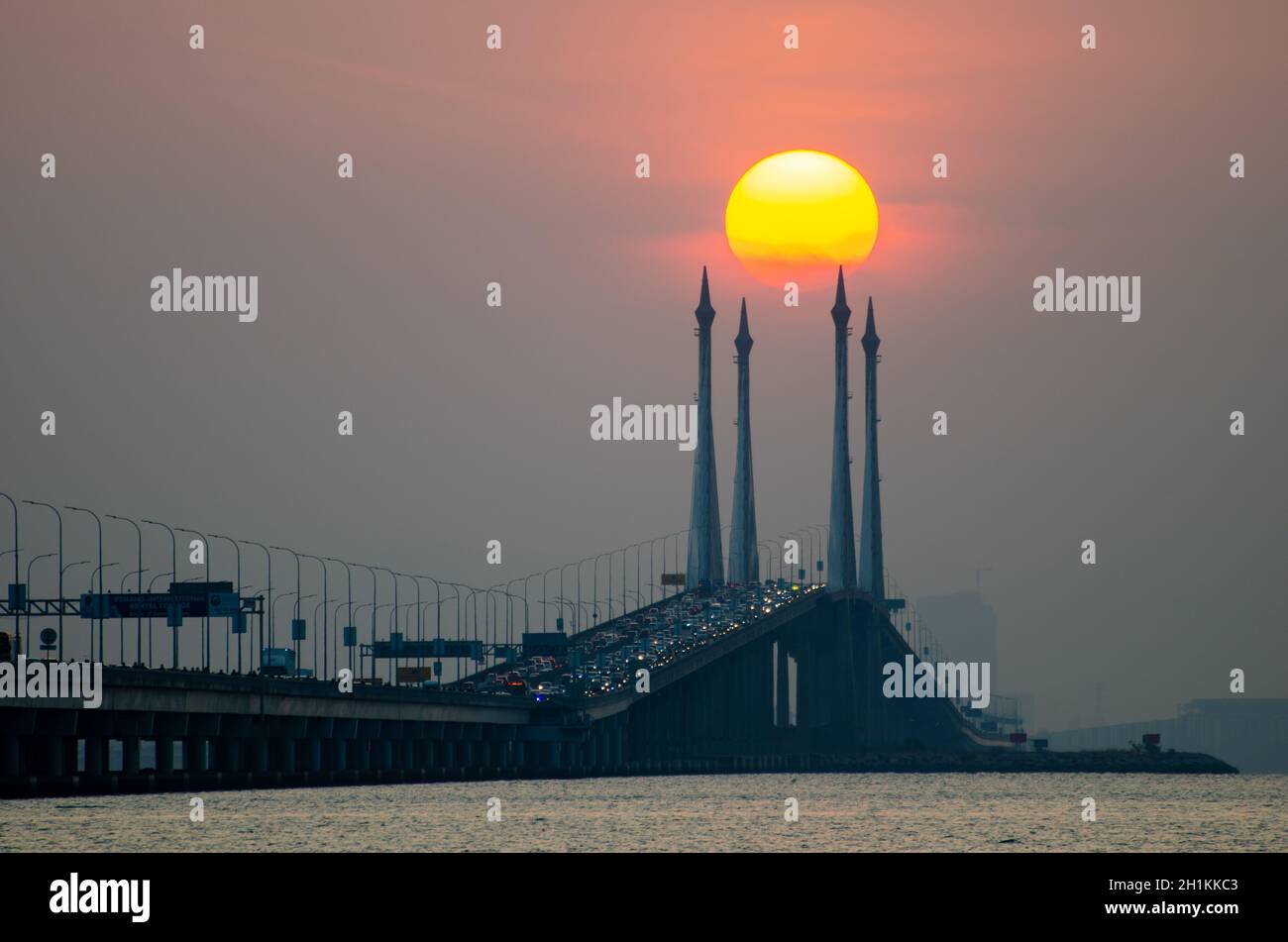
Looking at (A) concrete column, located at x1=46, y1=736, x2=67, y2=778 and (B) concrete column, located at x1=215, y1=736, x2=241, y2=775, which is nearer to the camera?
(A) concrete column, located at x1=46, y1=736, x2=67, y2=778

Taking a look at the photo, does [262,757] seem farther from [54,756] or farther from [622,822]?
[622,822]

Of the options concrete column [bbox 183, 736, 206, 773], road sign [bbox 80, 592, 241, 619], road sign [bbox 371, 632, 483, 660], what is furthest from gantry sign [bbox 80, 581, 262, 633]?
road sign [bbox 371, 632, 483, 660]

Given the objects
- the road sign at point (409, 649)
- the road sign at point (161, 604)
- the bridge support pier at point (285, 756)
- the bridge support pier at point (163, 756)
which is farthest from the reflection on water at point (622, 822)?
the road sign at point (409, 649)

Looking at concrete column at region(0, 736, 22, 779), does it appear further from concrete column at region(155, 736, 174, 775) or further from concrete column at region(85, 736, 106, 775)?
concrete column at region(155, 736, 174, 775)

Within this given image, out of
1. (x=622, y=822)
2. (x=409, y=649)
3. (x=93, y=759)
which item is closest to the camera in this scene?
(x=622, y=822)

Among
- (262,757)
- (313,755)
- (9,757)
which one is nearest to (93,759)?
(262,757)

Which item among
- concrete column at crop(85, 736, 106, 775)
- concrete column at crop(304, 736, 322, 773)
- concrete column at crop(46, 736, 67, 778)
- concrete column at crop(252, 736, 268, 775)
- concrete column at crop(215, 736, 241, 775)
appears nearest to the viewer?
concrete column at crop(46, 736, 67, 778)

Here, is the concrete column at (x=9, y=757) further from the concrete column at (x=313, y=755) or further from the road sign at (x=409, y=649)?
the road sign at (x=409, y=649)

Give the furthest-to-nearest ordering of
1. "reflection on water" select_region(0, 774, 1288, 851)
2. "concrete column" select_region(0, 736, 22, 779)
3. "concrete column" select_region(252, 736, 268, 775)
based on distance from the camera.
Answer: "concrete column" select_region(252, 736, 268, 775)
"concrete column" select_region(0, 736, 22, 779)
"reflection on water" select_region(0, 774, 1288, 851)
